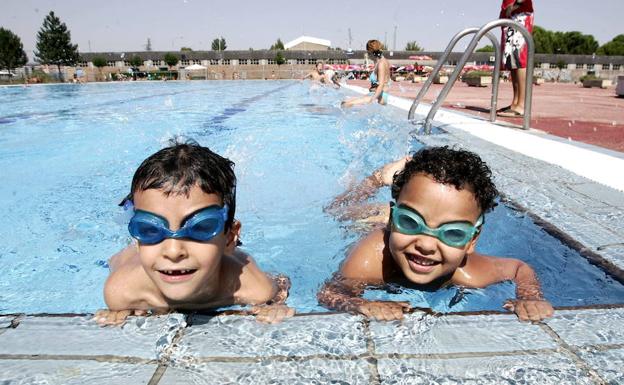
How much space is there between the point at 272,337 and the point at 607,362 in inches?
41.5

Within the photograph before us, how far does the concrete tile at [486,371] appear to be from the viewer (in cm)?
135

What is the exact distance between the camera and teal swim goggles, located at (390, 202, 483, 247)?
2043mm

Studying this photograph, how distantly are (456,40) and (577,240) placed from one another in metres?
4.05

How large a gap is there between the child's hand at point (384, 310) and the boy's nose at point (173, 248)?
712 mm

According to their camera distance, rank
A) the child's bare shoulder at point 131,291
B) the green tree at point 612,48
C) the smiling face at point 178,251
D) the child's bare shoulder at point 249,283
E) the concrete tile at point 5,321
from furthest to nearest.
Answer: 1. the green tree at point 612,48
2. the child's bare shoulder at point 249,283
3. the child's bare shoulder at point 131,291
4. the smiling face at point 178,251
5. the concrete tile at point 5,321

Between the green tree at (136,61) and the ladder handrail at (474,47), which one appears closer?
the ladder handrail at (474,47)

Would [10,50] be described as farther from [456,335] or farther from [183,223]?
[456,335]

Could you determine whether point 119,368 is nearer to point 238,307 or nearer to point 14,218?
point 238,307

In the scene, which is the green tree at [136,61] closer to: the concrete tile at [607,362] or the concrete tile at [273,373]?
the concrete tile at [273,373]

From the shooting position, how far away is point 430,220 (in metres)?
2.06

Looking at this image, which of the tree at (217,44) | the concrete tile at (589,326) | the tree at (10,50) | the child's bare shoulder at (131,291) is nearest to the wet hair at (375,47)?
the child's bare shoulder at (131,291)

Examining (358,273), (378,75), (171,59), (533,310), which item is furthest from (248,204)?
(171,59)

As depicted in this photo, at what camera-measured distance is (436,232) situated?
204 cm

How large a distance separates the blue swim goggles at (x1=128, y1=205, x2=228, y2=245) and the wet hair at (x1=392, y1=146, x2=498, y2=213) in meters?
1.01
